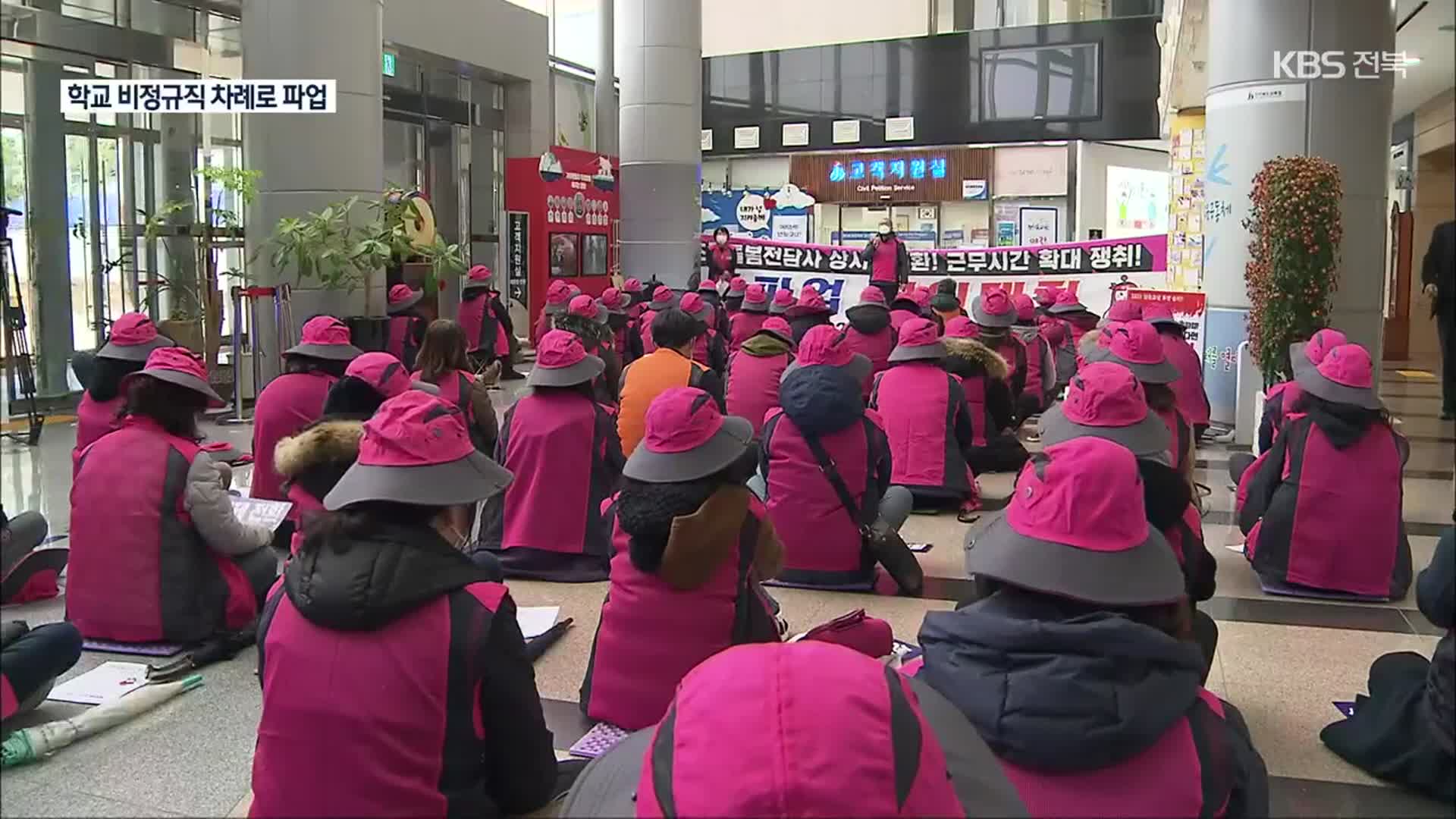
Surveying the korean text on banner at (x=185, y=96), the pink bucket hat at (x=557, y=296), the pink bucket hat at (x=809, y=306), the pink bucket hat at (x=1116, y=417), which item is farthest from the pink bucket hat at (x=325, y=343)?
the pink bucket hat at (x=557, y=296)

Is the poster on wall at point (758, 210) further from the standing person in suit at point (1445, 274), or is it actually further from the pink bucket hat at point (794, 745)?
the pink bucket hat at point (794, 745)

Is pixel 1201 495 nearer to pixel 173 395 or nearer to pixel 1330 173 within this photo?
pixel 1330 173

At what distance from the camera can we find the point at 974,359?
8227mm

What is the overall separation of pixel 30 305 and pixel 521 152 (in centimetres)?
1063

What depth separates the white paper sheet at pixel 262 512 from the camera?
16.5 feet

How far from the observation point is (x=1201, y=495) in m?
7.75

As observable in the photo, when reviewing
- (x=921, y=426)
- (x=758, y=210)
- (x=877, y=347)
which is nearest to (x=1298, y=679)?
(x=921, y=426)

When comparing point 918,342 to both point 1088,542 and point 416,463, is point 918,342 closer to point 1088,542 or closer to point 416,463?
point 416,463

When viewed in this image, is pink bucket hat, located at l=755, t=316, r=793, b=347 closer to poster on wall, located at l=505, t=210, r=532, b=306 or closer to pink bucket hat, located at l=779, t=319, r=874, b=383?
pink bucket hat, located at l=779, t=319, r=874, b=383

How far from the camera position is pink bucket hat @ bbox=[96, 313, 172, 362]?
6.00 metres

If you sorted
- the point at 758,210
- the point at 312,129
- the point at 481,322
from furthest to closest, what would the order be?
the point at 758,210 → the point at 481,322 → the point at 312,129

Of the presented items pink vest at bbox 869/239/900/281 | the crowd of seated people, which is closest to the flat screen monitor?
pink vest at bbox 869/239/900/281

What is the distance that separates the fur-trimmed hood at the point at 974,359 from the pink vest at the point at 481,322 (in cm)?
684

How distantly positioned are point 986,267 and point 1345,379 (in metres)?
10.8
